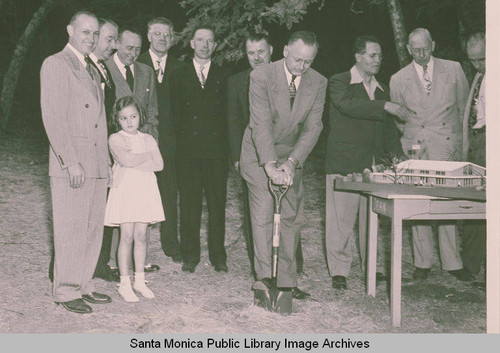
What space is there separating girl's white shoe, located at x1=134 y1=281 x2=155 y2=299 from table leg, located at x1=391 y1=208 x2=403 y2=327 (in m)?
1.89

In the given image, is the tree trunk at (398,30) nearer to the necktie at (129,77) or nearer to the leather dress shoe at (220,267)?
the leather dress shoe at (220,267)

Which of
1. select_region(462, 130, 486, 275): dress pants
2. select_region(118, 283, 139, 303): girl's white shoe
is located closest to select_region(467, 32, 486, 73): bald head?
select_region(462, 130, 486, 275): dress pants

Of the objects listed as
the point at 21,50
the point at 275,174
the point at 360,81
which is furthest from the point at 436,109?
the point at 21,50

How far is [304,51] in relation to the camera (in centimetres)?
484

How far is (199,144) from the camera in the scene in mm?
6180

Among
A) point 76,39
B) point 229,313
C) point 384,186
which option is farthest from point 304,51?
point 229,313

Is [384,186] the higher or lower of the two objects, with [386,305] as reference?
higher

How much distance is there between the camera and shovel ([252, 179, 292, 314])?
4969 mm

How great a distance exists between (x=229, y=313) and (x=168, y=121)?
220 cm

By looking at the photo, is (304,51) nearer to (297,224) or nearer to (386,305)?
(297,224)

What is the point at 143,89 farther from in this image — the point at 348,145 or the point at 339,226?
the point at 339,226

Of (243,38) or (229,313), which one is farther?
(243,38)

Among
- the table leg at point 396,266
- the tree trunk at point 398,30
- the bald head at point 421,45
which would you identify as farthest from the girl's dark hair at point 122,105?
the tree trunk at point 398,30

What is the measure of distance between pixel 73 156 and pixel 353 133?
7.83ft
